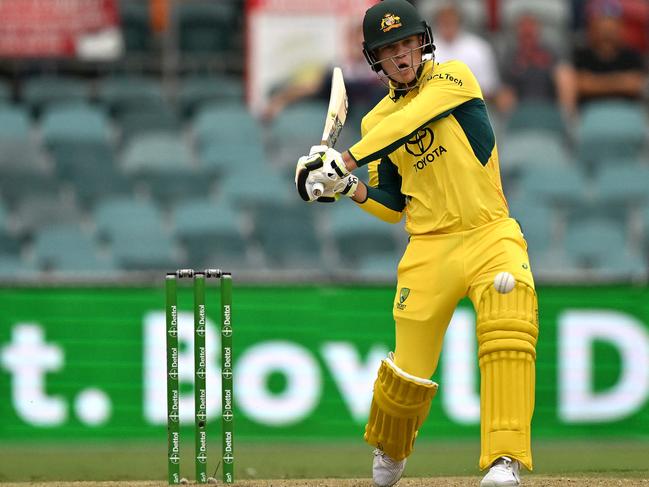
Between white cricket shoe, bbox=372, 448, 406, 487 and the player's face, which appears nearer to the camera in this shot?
the player's face

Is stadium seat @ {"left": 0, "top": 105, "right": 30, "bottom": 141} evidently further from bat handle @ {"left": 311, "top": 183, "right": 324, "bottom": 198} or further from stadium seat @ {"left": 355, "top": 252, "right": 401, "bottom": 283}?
bat handle @ {"left": 311, "top": 183, "right": 324, "bottom": 198}

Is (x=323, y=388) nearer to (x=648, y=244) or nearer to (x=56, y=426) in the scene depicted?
(x=56, y=426)

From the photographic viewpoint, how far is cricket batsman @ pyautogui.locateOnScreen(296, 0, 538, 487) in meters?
5.78

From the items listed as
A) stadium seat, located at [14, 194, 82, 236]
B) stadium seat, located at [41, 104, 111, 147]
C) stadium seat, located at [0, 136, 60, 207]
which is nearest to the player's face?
stadium seat, located at [14, 194, 82, 236]

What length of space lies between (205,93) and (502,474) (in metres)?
8.63

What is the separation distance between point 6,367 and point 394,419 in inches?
159

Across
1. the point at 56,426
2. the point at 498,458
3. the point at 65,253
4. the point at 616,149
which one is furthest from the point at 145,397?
the point at 616,149

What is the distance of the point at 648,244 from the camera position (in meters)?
12.1

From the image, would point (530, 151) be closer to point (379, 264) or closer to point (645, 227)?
point (645, 227)

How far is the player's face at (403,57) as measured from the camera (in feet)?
19.7

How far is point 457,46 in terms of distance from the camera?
1287cm

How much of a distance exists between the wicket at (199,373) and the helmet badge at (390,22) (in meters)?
1.31

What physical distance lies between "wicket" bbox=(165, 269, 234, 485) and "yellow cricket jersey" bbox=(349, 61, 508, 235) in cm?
100

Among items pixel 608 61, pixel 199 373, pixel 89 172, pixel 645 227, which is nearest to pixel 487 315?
pixel 199 373
